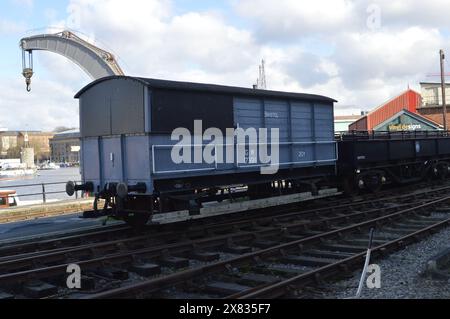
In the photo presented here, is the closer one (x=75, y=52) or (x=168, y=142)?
(x=168, y=142)

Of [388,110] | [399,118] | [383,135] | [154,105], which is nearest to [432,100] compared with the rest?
[388,110]

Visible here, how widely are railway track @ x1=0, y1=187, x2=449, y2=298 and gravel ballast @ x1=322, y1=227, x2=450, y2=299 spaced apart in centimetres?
174

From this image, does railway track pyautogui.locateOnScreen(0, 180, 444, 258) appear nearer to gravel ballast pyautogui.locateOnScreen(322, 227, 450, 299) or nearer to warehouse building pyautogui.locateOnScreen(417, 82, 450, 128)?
gravel ballast pyautogui.locateOnScreen(322, 227, 450, 299)

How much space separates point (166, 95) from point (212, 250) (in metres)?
3.48

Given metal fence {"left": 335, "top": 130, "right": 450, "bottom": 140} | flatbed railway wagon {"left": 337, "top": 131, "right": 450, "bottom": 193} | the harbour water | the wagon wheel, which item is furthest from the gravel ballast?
the harbour water

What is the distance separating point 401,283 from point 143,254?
415 cm

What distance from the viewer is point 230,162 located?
12.0m

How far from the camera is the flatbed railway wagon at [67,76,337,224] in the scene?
412 inches

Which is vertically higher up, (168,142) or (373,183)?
(168,142)

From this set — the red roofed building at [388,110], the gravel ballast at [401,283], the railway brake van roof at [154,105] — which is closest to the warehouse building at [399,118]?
the red roofed building at [388,110]

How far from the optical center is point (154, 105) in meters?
10.4

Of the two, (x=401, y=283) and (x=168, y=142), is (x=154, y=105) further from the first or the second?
(x=401, y=283)
